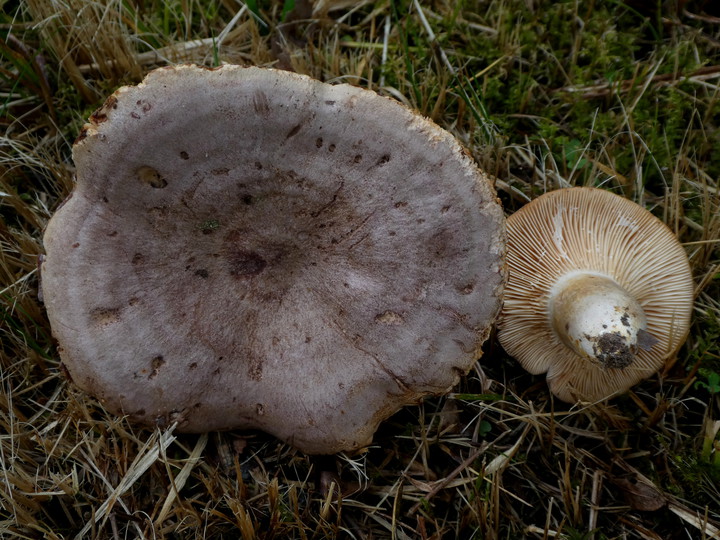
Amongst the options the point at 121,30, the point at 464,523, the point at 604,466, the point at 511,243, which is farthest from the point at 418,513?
the point at 121,30

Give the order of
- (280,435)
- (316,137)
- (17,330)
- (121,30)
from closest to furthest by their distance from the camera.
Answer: (316,137), (280,435), (17,330), (121,30)

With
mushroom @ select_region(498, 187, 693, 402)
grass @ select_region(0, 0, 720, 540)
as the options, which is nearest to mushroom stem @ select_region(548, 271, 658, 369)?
mushroom @ select_region(498, 187, 693, 402)

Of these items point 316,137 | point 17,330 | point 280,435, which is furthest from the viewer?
point 17,330

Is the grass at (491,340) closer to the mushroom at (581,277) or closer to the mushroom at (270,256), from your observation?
the mushroom at (581,277)

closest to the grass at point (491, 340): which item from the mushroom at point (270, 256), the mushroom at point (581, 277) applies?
the mushroom at point (581, 277)

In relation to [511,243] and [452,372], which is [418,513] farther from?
[511,243]

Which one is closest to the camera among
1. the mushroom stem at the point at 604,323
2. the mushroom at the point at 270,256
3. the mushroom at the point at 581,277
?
the mushroom at the point at 270,256
